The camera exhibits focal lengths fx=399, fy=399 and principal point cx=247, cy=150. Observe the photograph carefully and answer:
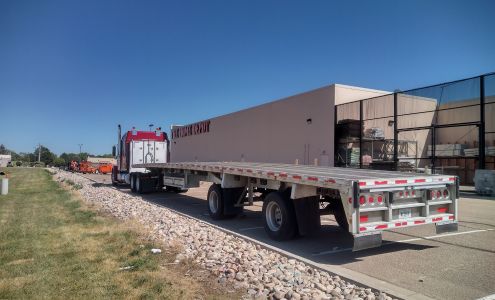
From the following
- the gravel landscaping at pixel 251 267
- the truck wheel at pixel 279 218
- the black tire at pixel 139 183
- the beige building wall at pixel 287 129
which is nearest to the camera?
the gravel landscaping at pixel 251 267

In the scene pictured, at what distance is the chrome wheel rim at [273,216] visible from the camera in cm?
825

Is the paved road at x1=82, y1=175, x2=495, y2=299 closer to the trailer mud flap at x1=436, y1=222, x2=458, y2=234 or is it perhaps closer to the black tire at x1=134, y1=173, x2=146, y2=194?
the trailer mud flap at x1=436, y1=222, x2=458, y2=234

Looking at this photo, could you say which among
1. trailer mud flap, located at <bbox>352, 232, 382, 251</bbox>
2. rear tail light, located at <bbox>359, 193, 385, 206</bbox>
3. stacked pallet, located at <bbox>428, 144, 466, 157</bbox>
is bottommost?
trailer mud flap, located at <bbox>352, 232, 382, 251</bbox>

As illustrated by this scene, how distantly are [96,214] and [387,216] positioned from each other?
8.47m

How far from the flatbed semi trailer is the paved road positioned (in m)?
0.39

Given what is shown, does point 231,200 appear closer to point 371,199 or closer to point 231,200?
point 231,200

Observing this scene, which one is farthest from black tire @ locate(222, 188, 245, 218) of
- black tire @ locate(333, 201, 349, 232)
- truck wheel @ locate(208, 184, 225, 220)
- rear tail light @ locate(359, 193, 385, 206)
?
rear tail light @ locate(359, 193, 385, 206)

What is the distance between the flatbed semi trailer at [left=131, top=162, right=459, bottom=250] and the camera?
6.11 m

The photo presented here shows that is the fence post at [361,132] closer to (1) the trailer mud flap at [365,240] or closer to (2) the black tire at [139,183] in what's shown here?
(2) the black tire at [139,183]

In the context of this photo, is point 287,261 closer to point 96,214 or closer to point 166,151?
point 96,214

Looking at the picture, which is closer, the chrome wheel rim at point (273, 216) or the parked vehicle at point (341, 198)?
the parked vehicle at point (341, 198)

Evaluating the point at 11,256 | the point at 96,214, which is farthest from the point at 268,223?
the point at 96,214

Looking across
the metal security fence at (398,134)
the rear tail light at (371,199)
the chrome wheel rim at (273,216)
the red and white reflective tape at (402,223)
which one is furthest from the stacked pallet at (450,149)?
the rear tail light at (371,199)

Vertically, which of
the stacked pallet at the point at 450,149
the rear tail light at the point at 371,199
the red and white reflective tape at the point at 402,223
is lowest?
the red and white reflective tape at the point at 402,223
